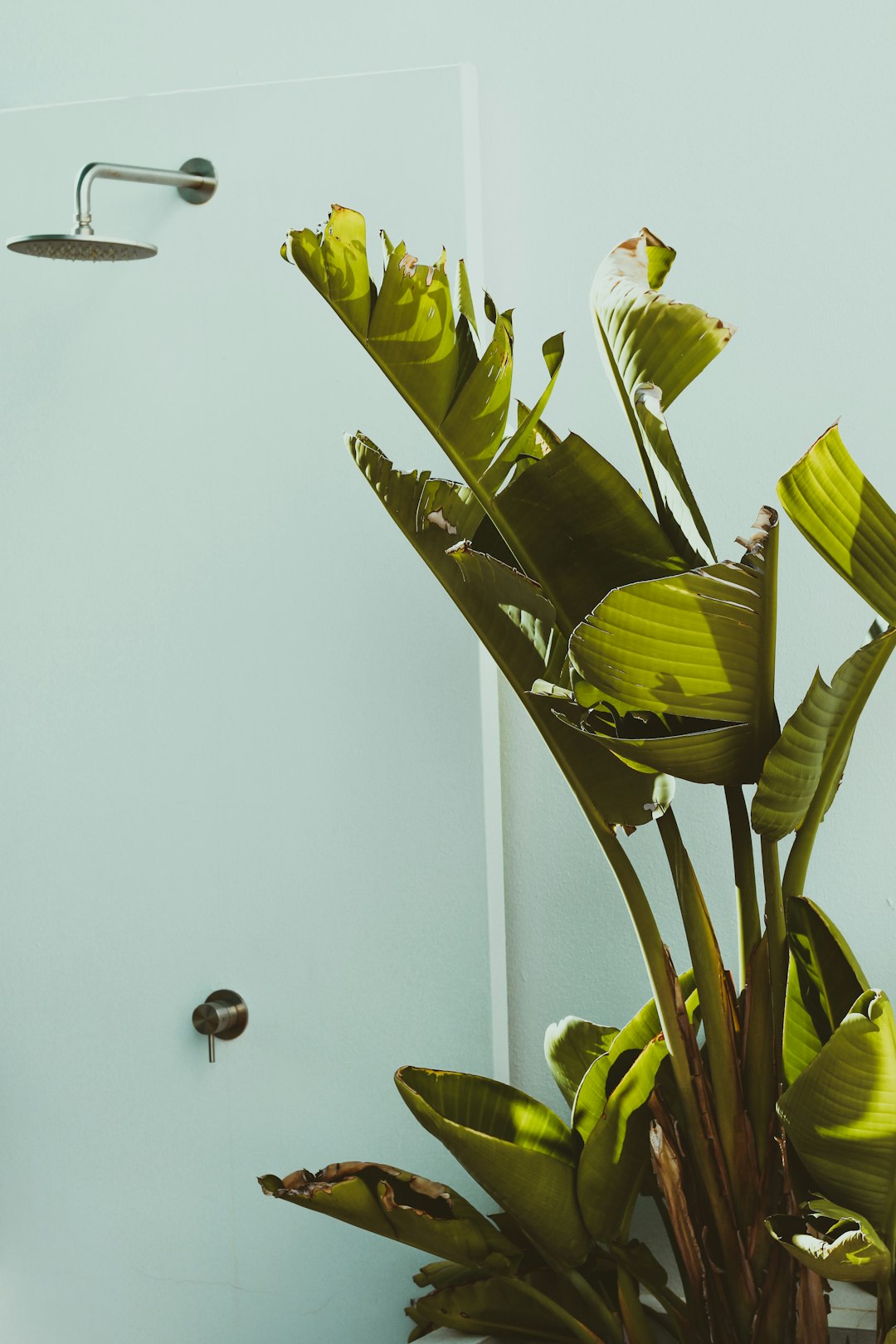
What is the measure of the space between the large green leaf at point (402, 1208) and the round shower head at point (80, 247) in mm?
1039

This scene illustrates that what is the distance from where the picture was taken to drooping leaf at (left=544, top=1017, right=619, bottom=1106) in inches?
56.7

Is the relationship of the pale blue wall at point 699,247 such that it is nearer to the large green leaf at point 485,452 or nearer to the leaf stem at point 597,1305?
the leaf stem at point 597,1305

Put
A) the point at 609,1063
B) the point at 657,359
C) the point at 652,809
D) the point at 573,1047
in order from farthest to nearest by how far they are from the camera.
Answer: the point at 573,1047
the point at 609,1063
the point at 652,809
the point at 657,359

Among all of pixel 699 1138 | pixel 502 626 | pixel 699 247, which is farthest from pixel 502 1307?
pixel 699 247

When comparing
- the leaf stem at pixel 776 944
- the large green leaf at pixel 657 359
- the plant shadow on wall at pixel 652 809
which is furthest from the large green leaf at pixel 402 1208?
the large green leaf at pixel 657 359

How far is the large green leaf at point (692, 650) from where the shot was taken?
3.19 feet

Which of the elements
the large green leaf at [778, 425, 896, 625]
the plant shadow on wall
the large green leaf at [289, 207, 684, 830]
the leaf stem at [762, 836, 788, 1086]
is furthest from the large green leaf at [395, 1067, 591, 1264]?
the large green leaf at [778, 425, 896, 625]

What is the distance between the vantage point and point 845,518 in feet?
3.40

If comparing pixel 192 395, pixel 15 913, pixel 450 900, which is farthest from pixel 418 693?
pixel 15 913

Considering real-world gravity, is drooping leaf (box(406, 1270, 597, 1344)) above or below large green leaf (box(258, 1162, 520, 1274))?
below

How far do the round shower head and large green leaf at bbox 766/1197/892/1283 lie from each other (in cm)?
123

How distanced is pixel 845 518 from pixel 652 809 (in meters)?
0.33

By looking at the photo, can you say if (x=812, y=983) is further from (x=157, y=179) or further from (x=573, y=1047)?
(x=157, y=179)

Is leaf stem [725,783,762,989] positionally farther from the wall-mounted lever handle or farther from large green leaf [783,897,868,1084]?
the wall-mounted lever handle
